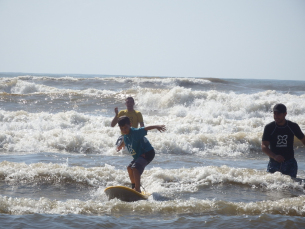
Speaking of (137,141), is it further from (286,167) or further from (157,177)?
(286,167)

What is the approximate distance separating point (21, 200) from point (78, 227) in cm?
145

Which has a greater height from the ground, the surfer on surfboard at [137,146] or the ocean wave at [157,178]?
the surfer on surfboard at [137,146]

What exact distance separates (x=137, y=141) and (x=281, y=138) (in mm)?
2514

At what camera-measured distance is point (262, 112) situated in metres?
20.0

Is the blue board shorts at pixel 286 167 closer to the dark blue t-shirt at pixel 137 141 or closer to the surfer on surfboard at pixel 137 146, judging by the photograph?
the surfer on surfboard at pixel 137 146

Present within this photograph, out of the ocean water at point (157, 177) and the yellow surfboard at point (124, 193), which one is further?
the yellow surfboard at point (124, 193)

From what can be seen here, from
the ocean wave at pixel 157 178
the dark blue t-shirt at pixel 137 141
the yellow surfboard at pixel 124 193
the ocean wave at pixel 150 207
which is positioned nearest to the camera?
the ocean wave at pixel 150 207

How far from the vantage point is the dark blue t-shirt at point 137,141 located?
19.9ft

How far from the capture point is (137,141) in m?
6.12

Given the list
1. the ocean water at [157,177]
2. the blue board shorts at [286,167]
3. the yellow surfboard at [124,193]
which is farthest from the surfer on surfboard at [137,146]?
the blue board shorts at [286,167]

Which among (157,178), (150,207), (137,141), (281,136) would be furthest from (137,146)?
(281,136)

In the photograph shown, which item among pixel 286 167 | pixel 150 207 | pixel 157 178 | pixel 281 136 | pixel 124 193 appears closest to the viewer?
pixel 150 207

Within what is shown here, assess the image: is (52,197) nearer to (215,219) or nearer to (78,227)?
(78,227)

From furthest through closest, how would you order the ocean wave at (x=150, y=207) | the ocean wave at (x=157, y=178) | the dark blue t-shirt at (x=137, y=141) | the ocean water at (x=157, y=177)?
the ocean wave at (x=157, y=178)
the dark blue t-shirt at (x=137, y=141)
the ocean wave at (x=150, y=207)
the ocean water at (x=157, y=177)
